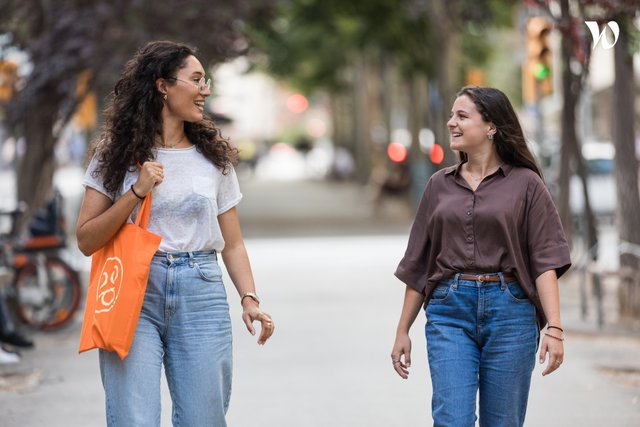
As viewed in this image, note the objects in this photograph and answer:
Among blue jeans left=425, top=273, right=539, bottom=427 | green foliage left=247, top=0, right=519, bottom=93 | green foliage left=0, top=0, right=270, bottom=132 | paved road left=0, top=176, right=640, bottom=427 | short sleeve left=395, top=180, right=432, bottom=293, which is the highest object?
green foliage left=247, top=0, right=519, bottom=93

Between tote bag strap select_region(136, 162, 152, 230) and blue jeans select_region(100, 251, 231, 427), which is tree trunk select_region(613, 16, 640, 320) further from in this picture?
tote bag strap select_region(136, 162, 152, 230)

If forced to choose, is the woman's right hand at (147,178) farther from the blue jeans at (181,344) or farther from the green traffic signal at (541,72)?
the green traffic signal at (541,72)

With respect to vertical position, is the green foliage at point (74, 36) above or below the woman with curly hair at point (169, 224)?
above

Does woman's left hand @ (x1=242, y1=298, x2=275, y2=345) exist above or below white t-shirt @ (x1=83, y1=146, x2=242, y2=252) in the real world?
below

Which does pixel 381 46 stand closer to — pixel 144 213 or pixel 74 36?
pixel 74 36

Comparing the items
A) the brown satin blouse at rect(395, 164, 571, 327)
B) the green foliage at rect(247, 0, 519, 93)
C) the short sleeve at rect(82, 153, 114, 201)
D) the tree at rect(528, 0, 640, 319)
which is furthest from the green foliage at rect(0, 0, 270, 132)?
the brown satin blouse at rect(395, 164, 571, 327)

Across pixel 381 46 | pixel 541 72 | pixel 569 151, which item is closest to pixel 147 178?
pixel 569 151

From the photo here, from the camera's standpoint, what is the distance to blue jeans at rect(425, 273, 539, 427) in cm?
497

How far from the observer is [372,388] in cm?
929

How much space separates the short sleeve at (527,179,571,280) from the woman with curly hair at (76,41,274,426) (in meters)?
0.96

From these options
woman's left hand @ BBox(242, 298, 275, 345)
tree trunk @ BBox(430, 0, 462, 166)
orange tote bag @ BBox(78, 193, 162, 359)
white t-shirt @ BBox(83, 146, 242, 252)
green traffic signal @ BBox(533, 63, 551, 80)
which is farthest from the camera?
tree trunk @ BBox(430, 0, 462, 166)

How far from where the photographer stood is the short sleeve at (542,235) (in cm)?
506

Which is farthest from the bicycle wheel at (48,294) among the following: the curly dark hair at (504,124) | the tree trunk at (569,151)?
the curly dark hair at (504,124)

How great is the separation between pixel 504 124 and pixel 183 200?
118 centimetres
